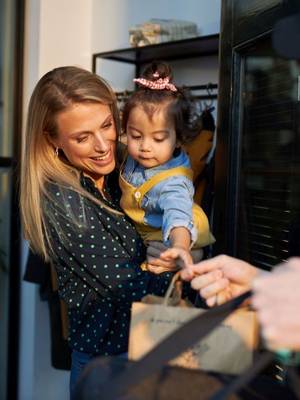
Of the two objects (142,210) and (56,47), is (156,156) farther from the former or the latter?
(56,47)

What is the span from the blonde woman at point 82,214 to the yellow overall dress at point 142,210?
4cm

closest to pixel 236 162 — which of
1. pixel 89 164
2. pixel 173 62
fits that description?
pixel 89 164

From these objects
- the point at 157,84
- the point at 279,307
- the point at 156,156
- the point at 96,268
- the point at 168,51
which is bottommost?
the point at 96,268

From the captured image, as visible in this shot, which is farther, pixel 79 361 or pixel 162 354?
pixel 79 361

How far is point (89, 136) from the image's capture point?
→ 1.53 meters

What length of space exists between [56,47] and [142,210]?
1547mm

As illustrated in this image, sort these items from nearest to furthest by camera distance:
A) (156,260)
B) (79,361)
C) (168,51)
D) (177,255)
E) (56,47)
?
(177,255) < (156,260) < (79,361) < (168,51) < (56,47)

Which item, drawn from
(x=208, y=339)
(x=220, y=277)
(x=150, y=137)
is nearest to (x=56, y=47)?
(x=150, y=137)

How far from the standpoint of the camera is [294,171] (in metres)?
1.45

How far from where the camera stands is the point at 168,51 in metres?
2.41

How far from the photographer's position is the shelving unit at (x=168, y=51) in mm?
2225

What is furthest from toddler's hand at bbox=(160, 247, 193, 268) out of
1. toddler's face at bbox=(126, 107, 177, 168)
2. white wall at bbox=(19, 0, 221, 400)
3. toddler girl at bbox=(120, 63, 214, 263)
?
white wall at bbox=(19, 0, 221, 400)

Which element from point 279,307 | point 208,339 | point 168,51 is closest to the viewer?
point 279,307

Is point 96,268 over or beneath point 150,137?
beneath
